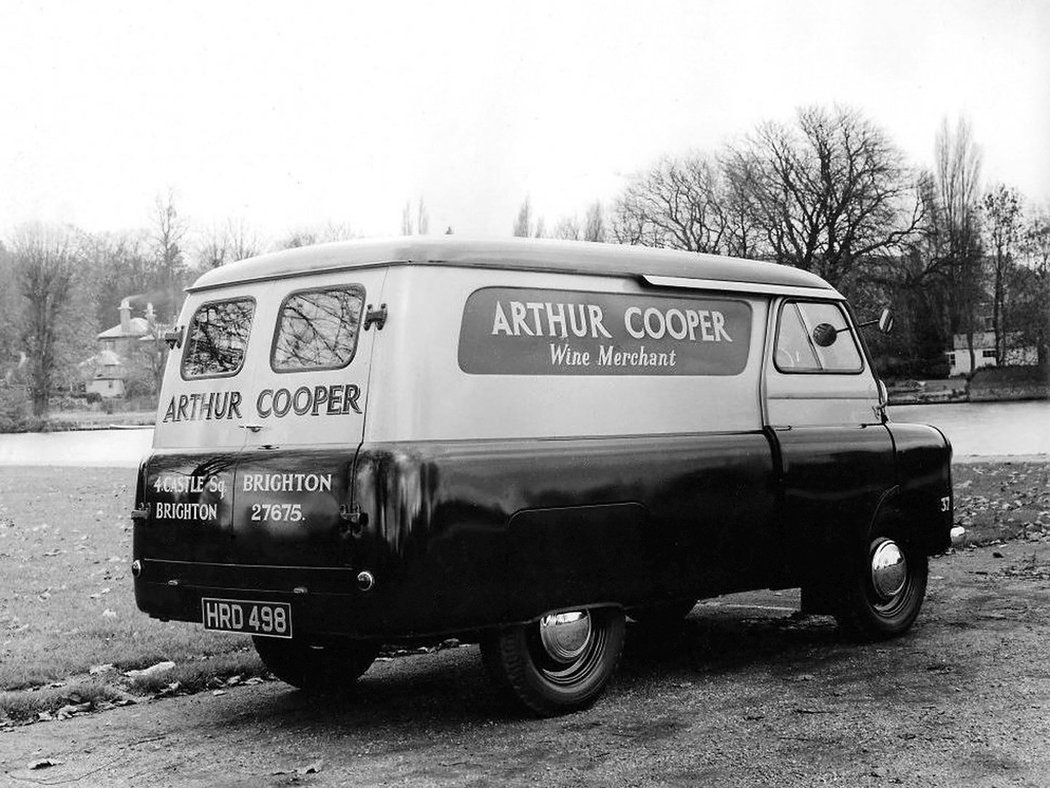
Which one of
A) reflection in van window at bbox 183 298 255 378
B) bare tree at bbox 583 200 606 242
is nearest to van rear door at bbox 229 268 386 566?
reflection in van window at bbox 183 298 255 378

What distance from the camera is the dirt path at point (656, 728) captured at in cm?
484

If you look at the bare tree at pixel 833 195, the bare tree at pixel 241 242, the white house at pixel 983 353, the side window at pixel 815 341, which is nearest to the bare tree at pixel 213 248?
the bare tree at pixel 241 242

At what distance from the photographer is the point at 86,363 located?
49000 millimetres

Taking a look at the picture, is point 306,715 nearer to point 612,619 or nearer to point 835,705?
point 612,619

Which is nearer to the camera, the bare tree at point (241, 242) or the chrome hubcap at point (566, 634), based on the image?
the chrome hubcap at point (566, 634)

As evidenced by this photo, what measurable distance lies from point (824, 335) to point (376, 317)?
124 inches

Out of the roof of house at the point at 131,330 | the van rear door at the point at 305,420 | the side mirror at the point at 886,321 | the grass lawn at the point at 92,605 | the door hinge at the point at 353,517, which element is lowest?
the grass lawn at the point at 92,605

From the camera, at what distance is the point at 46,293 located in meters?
49.7

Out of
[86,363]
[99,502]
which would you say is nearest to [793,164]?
[86,363]

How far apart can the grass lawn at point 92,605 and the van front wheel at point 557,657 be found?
2.11 meters

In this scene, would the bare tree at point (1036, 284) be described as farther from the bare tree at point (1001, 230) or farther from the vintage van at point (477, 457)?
the vintage van at point (477, 457)

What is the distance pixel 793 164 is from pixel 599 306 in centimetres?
5404

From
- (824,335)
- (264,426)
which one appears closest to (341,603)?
(264,426)

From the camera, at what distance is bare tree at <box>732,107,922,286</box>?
55844mm
